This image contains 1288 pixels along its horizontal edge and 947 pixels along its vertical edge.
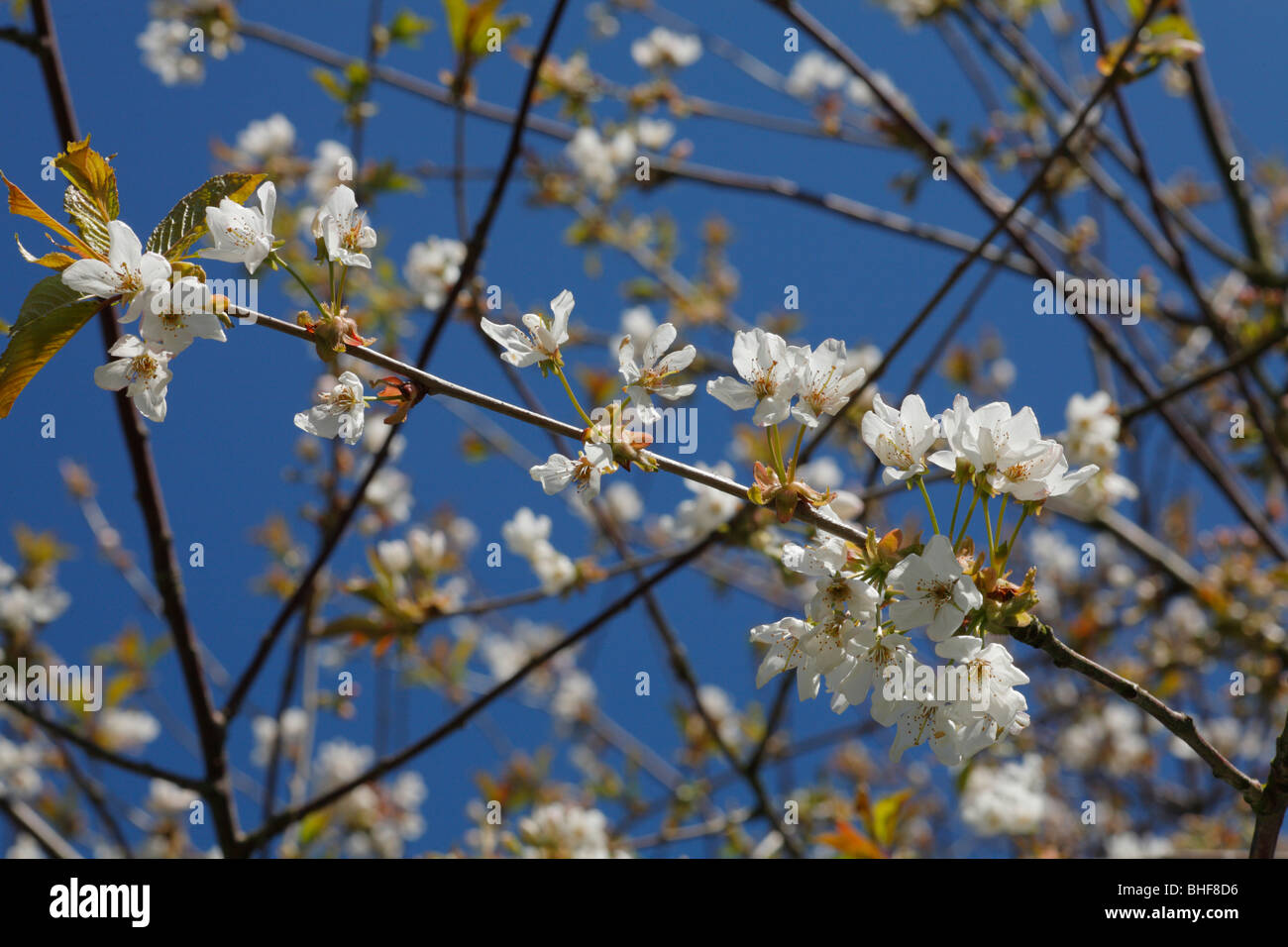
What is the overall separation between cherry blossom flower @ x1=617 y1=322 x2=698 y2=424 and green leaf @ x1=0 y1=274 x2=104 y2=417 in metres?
0.62

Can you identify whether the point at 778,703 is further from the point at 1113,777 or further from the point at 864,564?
the point at 1113,777

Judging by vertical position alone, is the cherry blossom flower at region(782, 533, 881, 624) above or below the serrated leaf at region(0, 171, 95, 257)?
below

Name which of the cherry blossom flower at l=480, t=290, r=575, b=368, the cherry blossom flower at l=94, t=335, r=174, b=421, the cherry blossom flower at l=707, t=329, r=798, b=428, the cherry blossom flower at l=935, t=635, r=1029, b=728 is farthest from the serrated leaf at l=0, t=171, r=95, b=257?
the cherry blossom flower at l=935, t=635, r=1029, b=728

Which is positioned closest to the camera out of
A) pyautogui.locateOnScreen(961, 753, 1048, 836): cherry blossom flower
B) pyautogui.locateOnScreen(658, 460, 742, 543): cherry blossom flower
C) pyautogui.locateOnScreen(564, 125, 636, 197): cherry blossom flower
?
pyautogui.locateOnScreen(658, 460, 742, 543): cherry blossom flower

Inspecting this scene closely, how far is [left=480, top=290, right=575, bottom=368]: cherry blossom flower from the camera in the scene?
113 centimetres

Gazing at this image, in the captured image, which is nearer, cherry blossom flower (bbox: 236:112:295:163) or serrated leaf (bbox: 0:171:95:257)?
serrated leaf (bbox: 0:171:95:257)

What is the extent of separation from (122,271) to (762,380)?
2.51ft

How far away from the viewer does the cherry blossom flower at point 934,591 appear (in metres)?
0.98

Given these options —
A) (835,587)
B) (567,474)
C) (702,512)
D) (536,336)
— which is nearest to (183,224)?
(536,336)

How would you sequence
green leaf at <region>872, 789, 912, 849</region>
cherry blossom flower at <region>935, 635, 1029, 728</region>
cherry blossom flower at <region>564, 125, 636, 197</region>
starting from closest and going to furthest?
cherry blossom flower at <region>935, 635, 1029, 728</region>, green leaf at <region>872, 789, 912, 849</region>, cherry blossom flower at <region>564, 125, 636, 197</region>

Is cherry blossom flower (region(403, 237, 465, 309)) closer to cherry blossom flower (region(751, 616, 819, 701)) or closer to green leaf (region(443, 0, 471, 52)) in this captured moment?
green leaf (region(443, 0, 471, 52))

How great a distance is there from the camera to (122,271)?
1052mm
